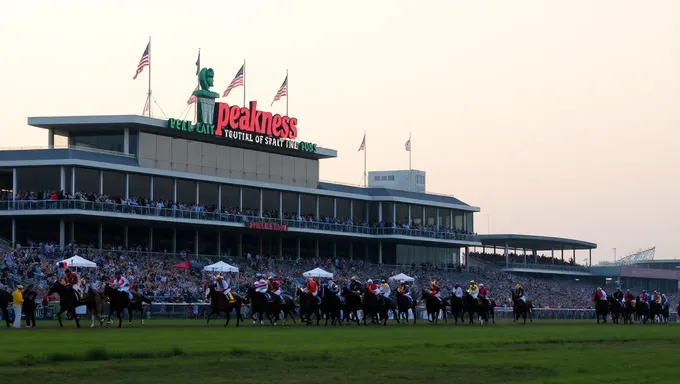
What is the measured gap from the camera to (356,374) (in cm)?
2041

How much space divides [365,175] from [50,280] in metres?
45.8

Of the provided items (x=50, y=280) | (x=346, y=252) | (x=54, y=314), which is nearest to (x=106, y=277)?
(x=50, y=280)

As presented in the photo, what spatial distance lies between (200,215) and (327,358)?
55244 millimetres

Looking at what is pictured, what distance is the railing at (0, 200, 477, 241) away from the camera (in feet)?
229

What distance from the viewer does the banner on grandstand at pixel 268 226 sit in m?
82.4

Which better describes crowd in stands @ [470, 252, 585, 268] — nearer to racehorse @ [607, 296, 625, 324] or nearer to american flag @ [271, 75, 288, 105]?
american flag @ [271, 75, 288, 105]

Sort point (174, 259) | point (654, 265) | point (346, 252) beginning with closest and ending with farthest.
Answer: point (174, 259) → point (346, 252) → point (654, 265)

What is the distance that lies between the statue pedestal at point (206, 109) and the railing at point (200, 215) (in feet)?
20.2

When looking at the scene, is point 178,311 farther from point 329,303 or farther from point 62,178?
point 62,178

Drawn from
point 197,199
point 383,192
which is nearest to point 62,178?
point 197,199

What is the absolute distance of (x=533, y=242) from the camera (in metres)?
115

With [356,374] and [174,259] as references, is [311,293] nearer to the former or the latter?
[356,374]

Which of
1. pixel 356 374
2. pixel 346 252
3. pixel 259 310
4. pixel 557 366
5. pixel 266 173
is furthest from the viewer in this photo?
pixel 346 252

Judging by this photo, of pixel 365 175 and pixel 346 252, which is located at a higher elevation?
pixel 365 175
